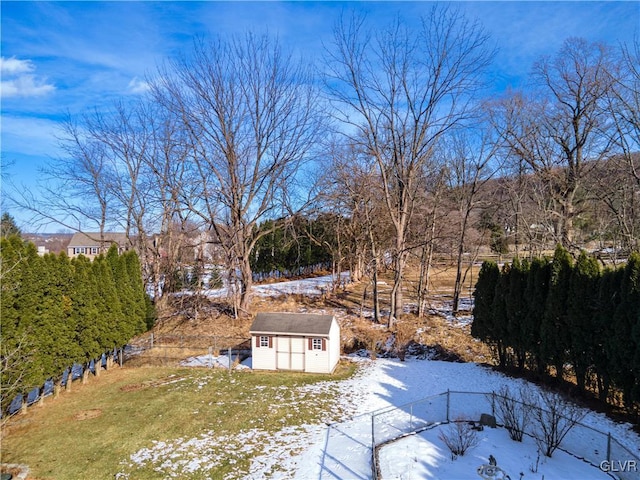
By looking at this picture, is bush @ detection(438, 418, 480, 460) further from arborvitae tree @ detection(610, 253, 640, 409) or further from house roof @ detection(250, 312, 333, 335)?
house roof @ detection(250, 312, 333, 335)

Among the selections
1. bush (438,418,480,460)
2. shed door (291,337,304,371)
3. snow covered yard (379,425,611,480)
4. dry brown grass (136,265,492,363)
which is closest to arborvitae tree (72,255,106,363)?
dry brown grass (136,265,492,363)

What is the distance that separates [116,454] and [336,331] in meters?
9.84

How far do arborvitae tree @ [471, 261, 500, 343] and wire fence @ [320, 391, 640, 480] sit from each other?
3.95 metres

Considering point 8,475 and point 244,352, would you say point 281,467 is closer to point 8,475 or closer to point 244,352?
point 8,475

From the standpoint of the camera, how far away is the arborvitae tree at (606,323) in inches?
418

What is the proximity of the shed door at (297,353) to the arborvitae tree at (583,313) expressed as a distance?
997cm

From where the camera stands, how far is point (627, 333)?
393 inches

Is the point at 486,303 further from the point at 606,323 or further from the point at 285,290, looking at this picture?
the point at 285,290

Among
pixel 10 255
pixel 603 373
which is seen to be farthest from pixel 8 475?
pixel 603 373

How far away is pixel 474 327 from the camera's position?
16.8 metres

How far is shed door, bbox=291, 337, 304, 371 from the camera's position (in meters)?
16.7

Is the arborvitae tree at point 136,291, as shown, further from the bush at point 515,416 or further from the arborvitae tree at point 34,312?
the bush at point 515,416

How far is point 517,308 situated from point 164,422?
42.5ft

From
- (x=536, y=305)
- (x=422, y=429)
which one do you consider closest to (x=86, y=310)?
(x=422, y=429)
